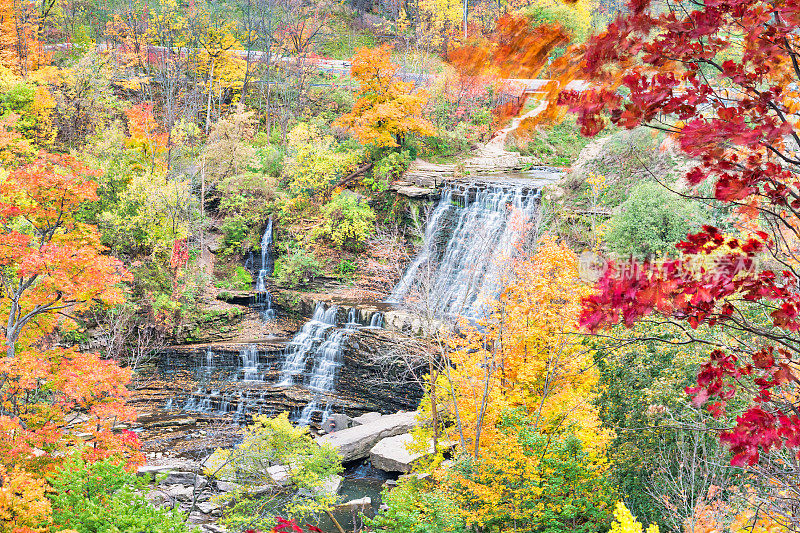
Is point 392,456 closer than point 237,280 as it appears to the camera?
Yes

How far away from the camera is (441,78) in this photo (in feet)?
76.9

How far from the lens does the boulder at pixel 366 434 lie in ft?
38.9

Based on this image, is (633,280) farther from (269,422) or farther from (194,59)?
(194,59)

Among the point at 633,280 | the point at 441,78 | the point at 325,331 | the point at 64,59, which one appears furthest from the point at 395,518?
the point at 64,59

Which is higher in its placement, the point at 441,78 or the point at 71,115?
the point at 441,78

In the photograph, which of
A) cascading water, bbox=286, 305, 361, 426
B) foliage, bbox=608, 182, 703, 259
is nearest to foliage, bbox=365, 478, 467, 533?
foliage, bbox=608, 182, 703, 259

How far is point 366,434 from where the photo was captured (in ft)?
40.3

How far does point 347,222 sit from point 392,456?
975 cm

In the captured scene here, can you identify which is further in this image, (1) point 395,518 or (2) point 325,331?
(2) point 325,331

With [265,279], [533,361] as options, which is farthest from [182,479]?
[265,279]

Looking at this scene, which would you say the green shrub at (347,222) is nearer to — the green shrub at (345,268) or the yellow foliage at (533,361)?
the green shrub at (345,268)

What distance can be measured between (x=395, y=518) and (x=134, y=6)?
30792 mm

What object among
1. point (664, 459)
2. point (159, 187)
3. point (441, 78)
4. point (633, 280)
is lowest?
point (664, 459)

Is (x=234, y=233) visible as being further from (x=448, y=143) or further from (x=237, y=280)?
(x=448, y=143)
